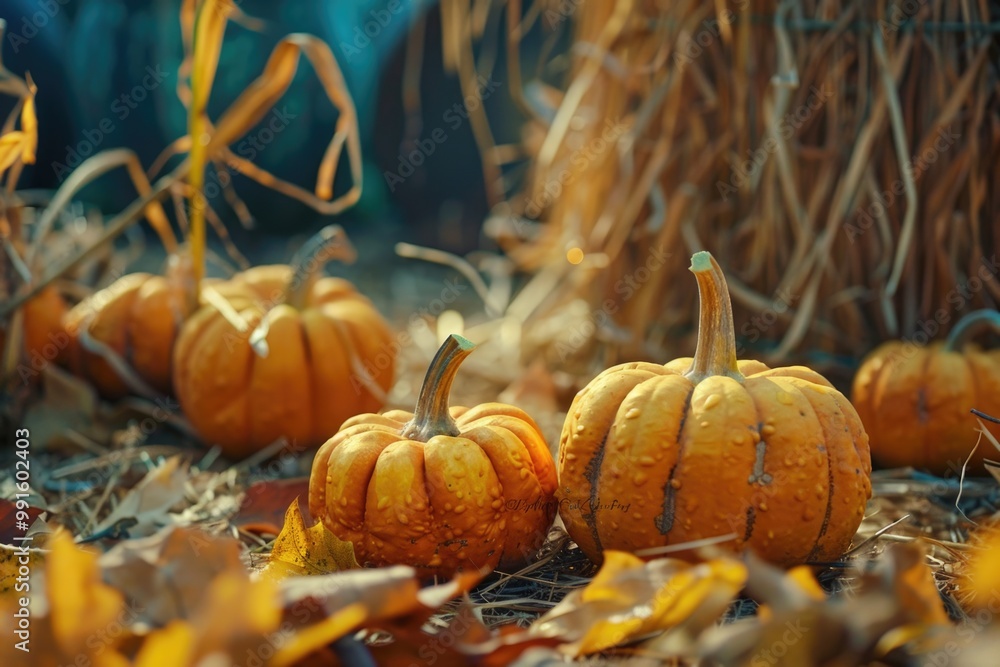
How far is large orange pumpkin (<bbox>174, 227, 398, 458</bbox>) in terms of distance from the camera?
263 cm

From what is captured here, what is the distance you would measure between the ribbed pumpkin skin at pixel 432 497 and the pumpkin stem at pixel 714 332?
0.36 m

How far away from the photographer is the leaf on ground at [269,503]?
6.81 ft

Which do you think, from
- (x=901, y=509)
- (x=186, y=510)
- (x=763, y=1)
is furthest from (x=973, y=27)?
(x=186, y=510)

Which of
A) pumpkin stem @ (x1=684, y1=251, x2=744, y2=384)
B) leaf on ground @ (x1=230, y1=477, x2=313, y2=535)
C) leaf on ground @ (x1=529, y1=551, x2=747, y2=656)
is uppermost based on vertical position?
pumpkin stem @ (x1=684, y1=251, x2=744, y2=384)

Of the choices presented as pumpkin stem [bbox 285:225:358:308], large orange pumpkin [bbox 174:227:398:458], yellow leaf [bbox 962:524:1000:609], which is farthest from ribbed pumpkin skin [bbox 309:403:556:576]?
pumpkin stem [bbox 285:225:358:308]

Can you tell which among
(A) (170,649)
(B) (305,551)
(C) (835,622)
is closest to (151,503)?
(B) (305,551)

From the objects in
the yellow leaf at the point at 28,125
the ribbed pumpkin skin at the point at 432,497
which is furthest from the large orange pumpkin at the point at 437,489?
the yellow leaf at the point at 28,125

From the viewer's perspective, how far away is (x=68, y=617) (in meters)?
1.07

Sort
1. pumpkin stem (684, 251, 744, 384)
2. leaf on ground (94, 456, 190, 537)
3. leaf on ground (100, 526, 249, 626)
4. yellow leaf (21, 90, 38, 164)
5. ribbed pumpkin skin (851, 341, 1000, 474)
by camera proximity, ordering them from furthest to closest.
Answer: ribbed pumpkin skin (851, 341, 1000, 474)
yellow leaf (21, 90, 38, 164)
leaf on ground (94, 456, 190, 537)
pumpkin stem (684, 251, 744, 384)
leaf on ground (100, 526, 249, 626)

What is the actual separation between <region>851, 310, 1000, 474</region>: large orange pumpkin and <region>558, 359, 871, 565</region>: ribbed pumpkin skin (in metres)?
0.83

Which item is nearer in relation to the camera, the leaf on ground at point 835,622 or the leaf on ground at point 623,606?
the leaf on ground at point 835,622

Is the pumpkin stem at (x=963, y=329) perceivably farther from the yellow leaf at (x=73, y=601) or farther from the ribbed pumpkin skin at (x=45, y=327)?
the ribbed pumpkin skin at (x=45, y=327)

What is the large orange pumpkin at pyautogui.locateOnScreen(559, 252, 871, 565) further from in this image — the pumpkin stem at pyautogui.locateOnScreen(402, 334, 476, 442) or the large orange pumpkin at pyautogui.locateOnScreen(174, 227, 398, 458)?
the large orange pumpkin at pyautogui.locateOnScreen(174, 227, 398, 458)

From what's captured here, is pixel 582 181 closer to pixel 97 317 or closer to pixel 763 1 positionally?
pixel 763 1
